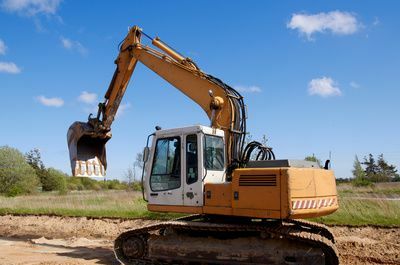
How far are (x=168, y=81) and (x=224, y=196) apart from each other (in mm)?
3847

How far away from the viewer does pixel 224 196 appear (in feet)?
25.9

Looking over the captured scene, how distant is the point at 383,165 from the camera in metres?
67.5

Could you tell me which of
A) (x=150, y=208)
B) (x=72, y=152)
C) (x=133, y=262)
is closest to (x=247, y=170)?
(x=150, y=208)

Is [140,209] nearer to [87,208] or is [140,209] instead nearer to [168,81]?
[87,208]

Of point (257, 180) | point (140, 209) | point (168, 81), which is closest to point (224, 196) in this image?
point (257, 180)

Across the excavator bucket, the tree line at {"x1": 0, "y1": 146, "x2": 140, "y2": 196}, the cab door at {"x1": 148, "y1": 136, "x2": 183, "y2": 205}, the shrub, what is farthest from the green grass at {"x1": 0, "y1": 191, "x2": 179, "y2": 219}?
the shrub

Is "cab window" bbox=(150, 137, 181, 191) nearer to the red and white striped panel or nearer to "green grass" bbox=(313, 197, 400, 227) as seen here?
the red and white striped panel

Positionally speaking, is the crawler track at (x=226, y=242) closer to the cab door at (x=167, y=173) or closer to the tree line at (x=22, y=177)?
the cab door at (x=167, y=173)

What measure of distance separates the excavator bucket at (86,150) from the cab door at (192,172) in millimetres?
4319

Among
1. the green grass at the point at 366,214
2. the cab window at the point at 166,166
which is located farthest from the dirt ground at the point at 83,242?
the cab window at the point at 166,166

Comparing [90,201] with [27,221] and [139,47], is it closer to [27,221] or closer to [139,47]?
[27,221]

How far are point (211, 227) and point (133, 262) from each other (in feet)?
6.39

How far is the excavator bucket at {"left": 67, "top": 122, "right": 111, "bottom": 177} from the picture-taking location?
11695 mm

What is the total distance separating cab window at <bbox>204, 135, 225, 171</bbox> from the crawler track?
1111mm
